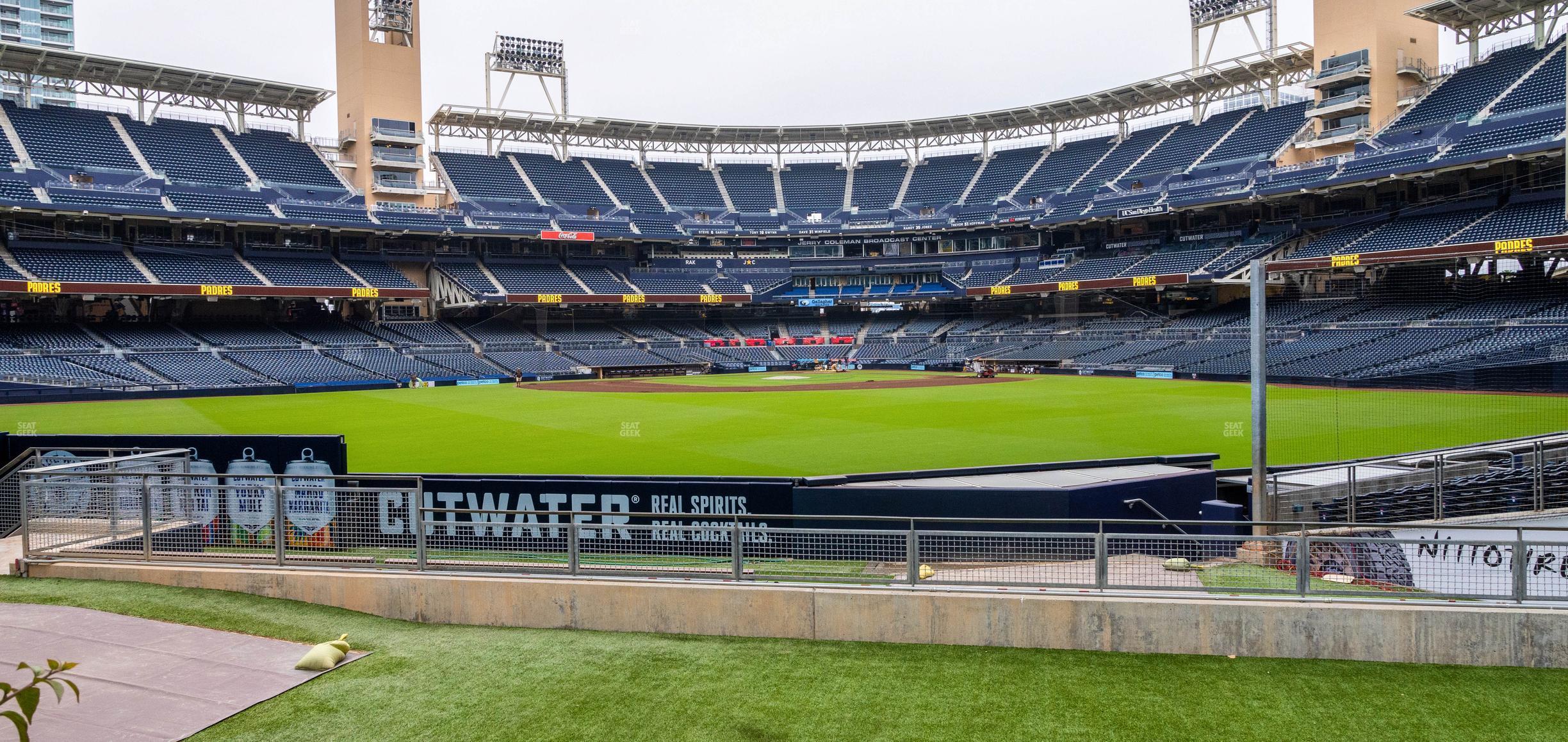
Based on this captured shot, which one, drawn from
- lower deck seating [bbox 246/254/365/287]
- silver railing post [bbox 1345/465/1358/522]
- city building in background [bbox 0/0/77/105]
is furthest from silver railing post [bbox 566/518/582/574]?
city building in background [bbox 0/0/77/105]

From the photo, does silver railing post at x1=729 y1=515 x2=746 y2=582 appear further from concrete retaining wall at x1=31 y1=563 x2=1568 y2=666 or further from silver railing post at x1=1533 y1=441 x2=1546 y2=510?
silver railing post at x1=1533 y1=441 x2=1546 y2=510

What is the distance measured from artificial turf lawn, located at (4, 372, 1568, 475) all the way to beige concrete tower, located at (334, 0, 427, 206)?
26.6 meters

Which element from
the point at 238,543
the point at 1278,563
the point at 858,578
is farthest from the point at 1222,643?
the point at 238,543

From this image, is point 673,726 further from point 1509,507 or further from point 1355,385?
point 1355,385

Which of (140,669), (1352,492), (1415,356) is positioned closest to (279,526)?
(140,669)

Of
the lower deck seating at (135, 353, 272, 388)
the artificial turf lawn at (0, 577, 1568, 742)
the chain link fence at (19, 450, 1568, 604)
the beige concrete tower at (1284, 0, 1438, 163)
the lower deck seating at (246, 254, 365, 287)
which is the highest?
the beige concrete tower at (1284, 0, 1438, 163)

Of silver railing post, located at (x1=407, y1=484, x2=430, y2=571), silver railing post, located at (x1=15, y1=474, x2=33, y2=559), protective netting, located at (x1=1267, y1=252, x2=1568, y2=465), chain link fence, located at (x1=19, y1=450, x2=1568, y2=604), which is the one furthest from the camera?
protective netting, located at (x1=1267, y1=252, x2=1568, y2=465)

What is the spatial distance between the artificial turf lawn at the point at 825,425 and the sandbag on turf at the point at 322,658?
441 inches

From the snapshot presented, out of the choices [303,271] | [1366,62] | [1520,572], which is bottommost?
[1520,572]

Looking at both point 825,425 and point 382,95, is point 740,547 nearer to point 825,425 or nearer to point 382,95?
point 825,425

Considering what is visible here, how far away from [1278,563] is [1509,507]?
729cm

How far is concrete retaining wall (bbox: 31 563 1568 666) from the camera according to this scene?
7.61 metres

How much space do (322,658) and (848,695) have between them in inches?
164

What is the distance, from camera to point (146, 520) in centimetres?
1009
